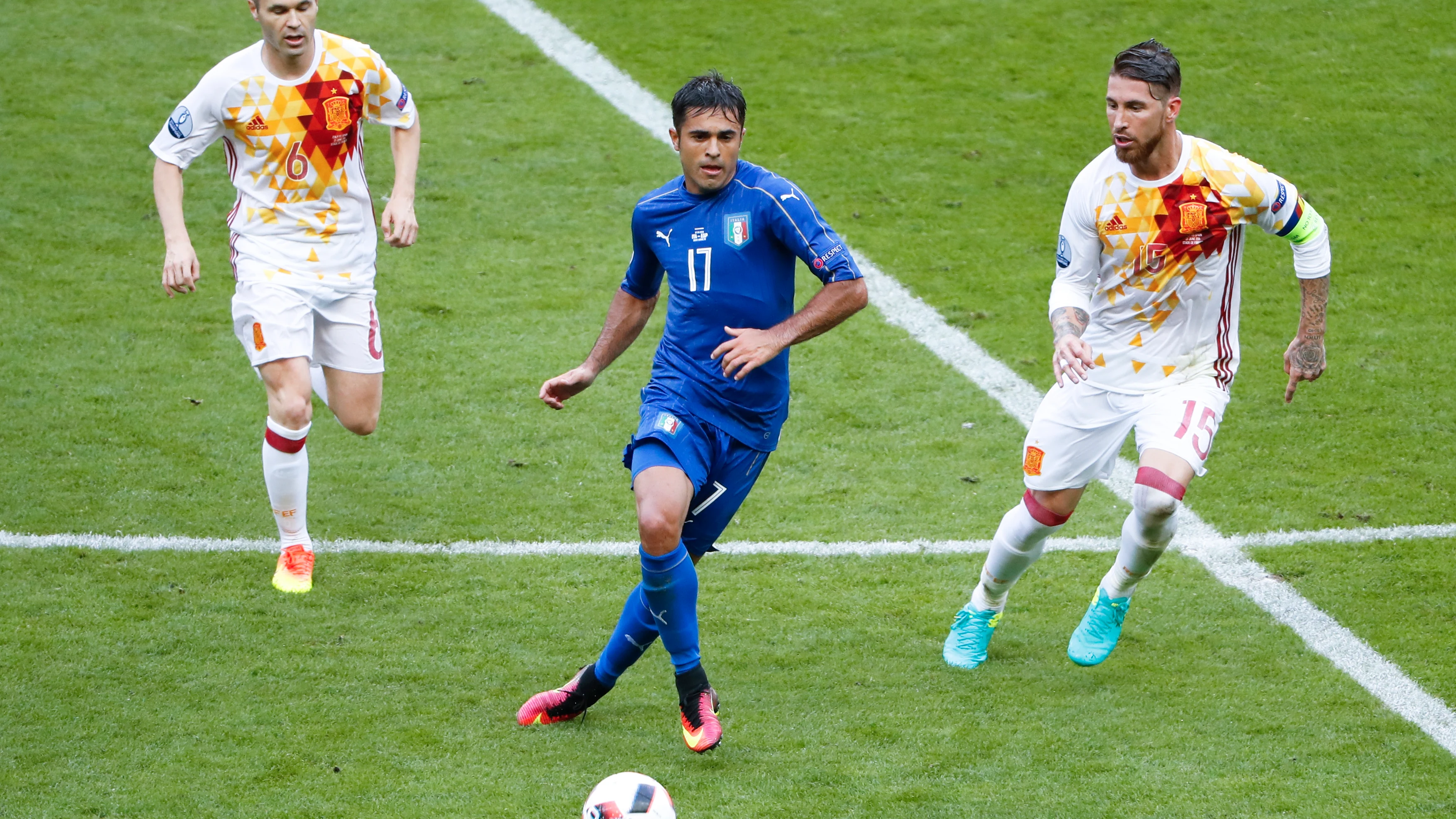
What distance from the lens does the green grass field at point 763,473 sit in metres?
4.84

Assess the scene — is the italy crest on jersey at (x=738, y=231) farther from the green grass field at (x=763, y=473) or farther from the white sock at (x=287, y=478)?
the white sock at (x=287, y=478)

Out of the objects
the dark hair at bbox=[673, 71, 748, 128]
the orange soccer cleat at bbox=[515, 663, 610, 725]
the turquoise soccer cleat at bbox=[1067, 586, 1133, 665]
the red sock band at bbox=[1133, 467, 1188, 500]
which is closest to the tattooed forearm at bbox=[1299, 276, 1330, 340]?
the red sock band at bbox=[1133, 467, 1188, 500]

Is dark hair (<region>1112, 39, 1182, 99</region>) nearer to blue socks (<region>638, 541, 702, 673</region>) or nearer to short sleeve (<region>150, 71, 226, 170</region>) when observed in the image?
blue socks (<region>638, 541, 702, 673</region>)

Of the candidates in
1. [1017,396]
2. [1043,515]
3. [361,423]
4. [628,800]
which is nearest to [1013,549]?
[1043,515]

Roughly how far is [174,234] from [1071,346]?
3.32 meters

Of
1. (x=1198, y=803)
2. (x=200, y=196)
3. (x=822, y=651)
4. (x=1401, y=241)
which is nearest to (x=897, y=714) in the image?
(x=822, y=651)

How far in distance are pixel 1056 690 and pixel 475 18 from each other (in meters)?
9.70

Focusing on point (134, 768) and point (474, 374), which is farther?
point (474, 374)

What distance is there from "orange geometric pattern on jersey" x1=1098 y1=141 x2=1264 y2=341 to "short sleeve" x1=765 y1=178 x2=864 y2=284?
3.10 ft

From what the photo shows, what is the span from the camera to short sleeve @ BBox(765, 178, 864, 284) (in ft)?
15.9

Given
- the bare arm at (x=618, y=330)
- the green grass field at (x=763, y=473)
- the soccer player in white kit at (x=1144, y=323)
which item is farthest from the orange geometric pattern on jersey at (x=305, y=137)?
the soccer player in white kit at (x=1144, y=323)

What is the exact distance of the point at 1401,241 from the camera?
9609mm

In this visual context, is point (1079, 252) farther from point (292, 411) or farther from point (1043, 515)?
point (292, 411)

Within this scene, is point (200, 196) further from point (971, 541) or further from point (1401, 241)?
point (1401, 241)
